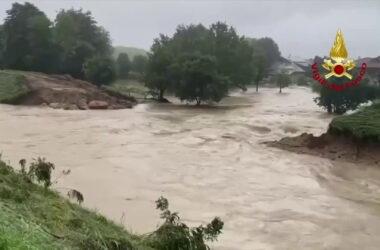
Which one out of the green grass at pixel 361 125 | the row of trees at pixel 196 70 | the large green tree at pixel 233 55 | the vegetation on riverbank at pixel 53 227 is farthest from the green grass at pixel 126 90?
the vegetation on riverbank at pixel 53 227

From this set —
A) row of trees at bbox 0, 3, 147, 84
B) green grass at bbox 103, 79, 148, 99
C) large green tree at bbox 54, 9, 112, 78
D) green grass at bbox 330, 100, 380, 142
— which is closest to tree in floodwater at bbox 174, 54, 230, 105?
green grass at bbox 103, 79, 148, 99

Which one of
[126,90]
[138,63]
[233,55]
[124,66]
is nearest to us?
[126,90]

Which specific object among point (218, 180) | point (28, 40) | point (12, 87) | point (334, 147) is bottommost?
point (218, 180)

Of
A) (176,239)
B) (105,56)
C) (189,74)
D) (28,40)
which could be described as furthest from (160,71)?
(176,239)

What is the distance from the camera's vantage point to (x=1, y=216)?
3.55 meters

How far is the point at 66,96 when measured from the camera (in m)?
27.1

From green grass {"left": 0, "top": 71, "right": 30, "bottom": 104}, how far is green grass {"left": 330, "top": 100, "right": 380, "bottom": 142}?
1979cm

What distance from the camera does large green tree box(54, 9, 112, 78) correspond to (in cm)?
4050

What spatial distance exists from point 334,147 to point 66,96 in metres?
18.2

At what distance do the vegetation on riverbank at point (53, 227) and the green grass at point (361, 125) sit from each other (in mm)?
9818

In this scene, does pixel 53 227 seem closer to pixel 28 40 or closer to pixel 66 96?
pixel 66 96

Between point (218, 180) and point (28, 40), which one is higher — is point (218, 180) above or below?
below

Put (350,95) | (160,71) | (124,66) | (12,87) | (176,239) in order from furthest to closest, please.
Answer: (124,66) → (160,71) → (12,87) → (350,95) → (176,239)

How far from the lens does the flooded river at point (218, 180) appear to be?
24.2 feet
